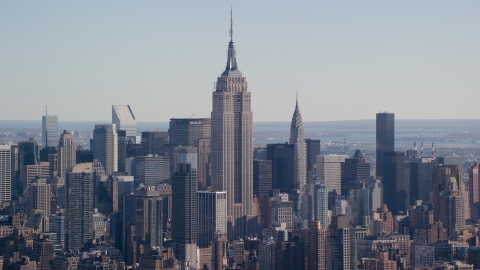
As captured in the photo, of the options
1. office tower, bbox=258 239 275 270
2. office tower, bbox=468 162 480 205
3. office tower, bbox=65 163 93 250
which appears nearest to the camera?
office tower, bbox=258 239 275 270

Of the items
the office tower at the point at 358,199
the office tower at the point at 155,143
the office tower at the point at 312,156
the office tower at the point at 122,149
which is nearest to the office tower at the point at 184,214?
the office tower at the point at 358,199

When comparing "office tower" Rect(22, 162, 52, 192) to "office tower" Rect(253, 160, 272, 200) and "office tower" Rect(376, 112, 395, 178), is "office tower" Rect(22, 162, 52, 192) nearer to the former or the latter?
"office tower" Rect(253, 160, 272, 200)

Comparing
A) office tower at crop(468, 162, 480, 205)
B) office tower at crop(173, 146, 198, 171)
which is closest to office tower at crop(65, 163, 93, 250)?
office tower at crop(173, 146, 198, 171)

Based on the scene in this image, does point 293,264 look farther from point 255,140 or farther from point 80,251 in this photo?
point 255,140

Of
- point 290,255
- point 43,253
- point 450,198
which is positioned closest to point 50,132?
point 450,198

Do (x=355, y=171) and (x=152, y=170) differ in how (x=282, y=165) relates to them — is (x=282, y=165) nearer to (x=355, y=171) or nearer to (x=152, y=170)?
(x=355, y=171)

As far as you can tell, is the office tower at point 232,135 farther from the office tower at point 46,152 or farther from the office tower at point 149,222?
the office tower at point 46,152

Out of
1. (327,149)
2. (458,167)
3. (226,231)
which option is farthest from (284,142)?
(226,231)
